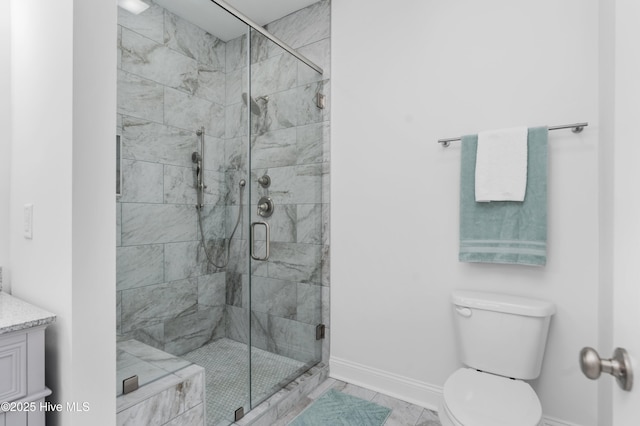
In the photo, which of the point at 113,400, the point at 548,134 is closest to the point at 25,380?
the point at 113,400

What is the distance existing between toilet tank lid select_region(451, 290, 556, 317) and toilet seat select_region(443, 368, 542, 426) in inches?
11.8

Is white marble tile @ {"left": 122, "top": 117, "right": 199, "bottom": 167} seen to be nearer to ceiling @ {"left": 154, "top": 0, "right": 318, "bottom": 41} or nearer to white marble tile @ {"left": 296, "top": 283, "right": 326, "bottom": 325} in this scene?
ceiling @ {"left": 154, "top": 0, "right": 318, "bottom": 41}

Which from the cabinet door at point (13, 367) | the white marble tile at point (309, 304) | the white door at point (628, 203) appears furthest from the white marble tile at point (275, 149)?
the white door at point (628, 203)

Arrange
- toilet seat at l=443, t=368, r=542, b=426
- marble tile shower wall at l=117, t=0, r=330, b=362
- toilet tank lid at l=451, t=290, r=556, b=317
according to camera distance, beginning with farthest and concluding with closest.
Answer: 1. marble tile shower wall at l=117, t=0, r=330, b=362
2. toilet tank lid at l=451, t=290, r=556, b=317
3. toilet seat at l=443, t=368, r=542, b=426

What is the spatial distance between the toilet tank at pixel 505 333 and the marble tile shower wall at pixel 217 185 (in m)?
0.98

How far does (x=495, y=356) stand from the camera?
1589mm

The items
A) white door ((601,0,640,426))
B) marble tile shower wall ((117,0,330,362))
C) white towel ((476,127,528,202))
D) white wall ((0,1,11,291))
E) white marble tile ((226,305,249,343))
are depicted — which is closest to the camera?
white door ((601,0,640,426))

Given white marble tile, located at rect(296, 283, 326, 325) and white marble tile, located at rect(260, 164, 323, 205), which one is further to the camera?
white marble tile, located at rect(296, 283, 326, 325)

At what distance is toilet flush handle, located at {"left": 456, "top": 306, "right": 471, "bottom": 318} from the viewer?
1.66 meters

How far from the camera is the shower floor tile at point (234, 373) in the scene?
1.78 meters

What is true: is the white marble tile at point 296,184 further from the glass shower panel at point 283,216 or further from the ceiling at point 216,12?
the ceiling at point 216,12

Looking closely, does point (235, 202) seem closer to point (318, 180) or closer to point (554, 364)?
point (318, 180)

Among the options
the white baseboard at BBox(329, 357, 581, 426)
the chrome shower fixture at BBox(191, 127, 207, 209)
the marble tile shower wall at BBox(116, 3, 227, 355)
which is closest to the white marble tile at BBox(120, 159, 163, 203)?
the marble tile shower wall at BBox(116, 3, 227, 355)

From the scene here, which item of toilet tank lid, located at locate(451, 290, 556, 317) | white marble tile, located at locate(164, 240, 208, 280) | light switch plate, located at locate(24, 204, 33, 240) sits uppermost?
light switch plate, located at locate(24, 204, 33, 240)
